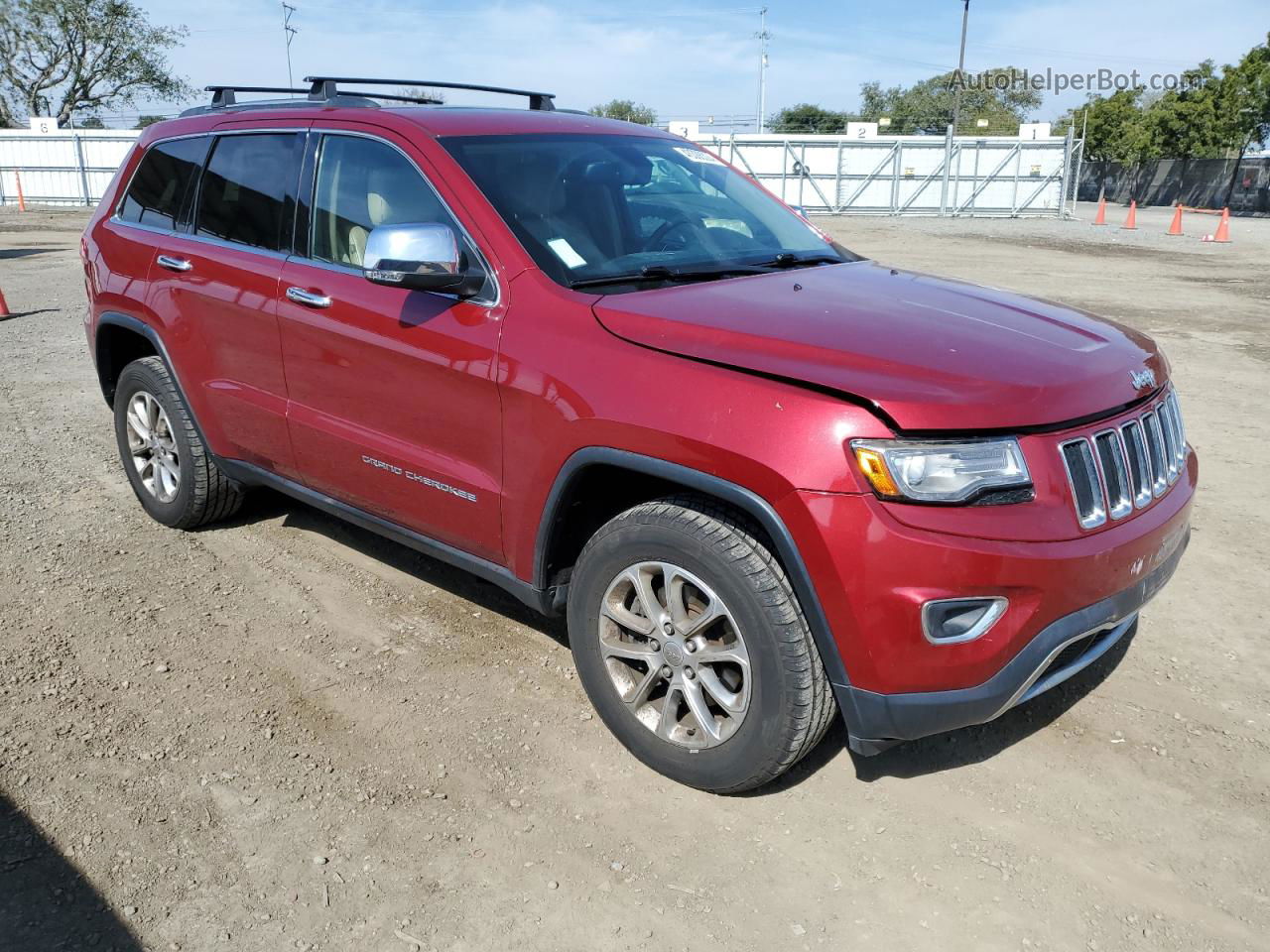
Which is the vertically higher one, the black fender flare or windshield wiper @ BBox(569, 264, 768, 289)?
windshield wiper @ BBox(569, 264, 768, 289)

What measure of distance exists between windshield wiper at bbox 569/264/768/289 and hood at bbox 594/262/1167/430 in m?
0.10

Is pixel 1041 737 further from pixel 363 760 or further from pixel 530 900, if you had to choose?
pixel 363 760

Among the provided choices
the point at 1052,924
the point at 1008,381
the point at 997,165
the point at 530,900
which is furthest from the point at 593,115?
the point at 997,165

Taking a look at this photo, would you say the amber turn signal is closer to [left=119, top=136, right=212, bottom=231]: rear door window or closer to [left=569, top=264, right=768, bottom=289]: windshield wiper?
[left=569, top=264, right=768, bottom=289]: windshield wiper

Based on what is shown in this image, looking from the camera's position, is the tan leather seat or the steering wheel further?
the tan leather seat

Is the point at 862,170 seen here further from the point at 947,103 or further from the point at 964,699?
the point at 947,103

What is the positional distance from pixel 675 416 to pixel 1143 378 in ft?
4.43

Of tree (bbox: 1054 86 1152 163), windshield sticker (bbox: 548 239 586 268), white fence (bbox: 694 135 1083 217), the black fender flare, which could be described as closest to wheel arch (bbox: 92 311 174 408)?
the black fender flare

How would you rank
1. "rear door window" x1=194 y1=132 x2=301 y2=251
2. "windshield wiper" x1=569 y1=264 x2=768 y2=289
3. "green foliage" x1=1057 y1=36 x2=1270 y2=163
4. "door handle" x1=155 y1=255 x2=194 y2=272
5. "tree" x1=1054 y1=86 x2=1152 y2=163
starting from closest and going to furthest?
"windshield wiper" x1=569 y1=264 x2=768 y2=289 < "rear door window" x1=194 y1=132 x2=301 y2=251 < "door handle" x1=155 y1=255 x2=194 y2=272 < "green foliage" x1=1057 y1=36 x2=1270 y2=163 < "tree" x1=1054 y1=86 x2=1152 y2=163

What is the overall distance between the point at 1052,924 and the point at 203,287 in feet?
12.4

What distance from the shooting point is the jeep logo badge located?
2883 mm

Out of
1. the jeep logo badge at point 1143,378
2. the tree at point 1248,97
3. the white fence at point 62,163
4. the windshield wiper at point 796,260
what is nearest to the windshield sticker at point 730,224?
the windshield wiper at point 796,260

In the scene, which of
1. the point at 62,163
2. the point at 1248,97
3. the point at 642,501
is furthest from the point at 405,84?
the point at 1248,97

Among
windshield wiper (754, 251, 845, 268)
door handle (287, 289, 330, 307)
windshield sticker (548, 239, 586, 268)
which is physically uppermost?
windshield sticker (548, 239, 586, 268)
